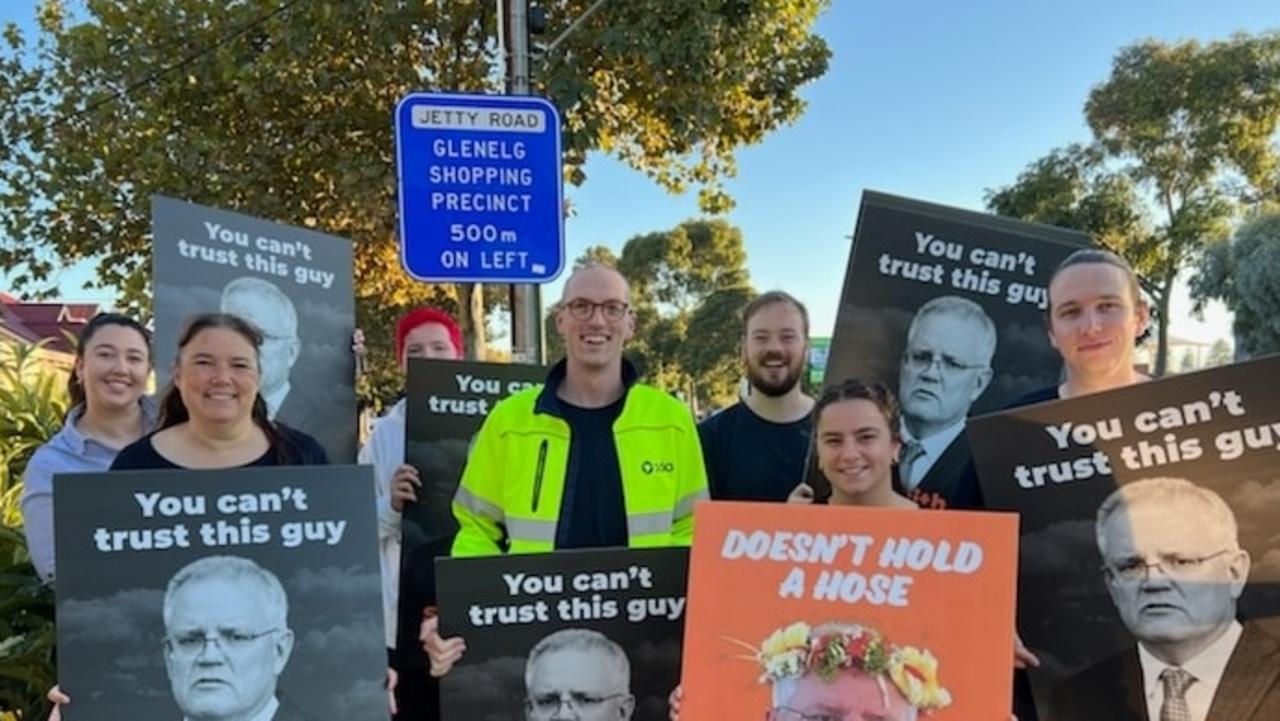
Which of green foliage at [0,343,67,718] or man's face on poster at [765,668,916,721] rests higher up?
green foliage at [0,343,67,718]

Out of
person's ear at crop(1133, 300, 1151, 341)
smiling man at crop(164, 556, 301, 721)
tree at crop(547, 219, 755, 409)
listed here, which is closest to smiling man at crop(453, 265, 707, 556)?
smiling man at crop(164, 556, 301, 721)

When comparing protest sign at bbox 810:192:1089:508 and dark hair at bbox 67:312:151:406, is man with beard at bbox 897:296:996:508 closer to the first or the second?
protest sign at bbox 810:192:1089:508

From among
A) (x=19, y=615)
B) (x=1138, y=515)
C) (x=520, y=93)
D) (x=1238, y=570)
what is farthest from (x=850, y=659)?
(x=520, y=93)

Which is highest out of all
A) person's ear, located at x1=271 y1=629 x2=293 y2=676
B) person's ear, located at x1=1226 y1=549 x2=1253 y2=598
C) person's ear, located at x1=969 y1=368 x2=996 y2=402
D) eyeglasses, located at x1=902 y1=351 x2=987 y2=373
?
eyeglasses, located at x1=902 y1=351 x2=987 y2=373

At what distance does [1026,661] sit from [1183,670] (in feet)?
1.07

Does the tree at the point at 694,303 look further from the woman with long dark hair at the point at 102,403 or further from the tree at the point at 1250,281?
the woman with long dark hair at the point at 102,403

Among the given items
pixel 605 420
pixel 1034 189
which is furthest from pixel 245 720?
pixel 1034 189

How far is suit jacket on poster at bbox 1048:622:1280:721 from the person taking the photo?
2203mm

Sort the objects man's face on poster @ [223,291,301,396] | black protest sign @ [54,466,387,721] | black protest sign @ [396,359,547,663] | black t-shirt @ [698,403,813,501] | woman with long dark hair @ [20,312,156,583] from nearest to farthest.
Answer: black protest sign @ [54,466,387,721], black t-shirt @ [698,403,813,501], woman with long dark hair @ [20,312,156,583], black protest sign @ [396,359,547,663], man's face on poster @ [223,291,301,396]

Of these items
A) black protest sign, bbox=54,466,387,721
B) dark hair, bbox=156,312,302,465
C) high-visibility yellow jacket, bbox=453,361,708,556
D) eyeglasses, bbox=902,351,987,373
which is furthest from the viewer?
eyeglasses, bbox=902,351,987,373

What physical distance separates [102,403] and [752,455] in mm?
2334

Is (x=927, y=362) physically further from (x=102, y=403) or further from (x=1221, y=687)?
(x=102, y=403)

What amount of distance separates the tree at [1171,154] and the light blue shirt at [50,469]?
26072 mm

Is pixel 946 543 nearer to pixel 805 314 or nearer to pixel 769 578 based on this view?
pixel 769 578
